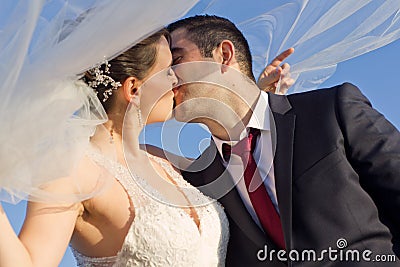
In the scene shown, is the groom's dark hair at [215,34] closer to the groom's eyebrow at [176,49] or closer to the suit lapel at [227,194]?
the groom's eyebrow at [176,49]

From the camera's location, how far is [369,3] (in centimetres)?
355

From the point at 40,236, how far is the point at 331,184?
5.39 feet

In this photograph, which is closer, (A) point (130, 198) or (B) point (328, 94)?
(A) point (130, 198)

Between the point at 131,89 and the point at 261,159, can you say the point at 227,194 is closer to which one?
the point at 261,159

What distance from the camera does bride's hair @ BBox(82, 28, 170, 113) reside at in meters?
3.37

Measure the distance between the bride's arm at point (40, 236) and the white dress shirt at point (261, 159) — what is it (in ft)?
3.95

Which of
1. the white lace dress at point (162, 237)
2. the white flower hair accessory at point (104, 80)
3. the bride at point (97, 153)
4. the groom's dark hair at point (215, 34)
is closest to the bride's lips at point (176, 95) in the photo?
the bride at point (97, 153)

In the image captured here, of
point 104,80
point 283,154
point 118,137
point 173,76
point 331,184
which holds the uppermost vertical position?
point 104,80

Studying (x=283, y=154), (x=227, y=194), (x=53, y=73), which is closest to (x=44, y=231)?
(x=53, y=73)

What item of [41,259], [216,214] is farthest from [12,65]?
[216,214]

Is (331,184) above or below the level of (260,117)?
below

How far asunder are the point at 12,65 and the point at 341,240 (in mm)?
1954

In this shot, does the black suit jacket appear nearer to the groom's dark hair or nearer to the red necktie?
the red necktie

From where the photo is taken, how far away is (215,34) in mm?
4289
